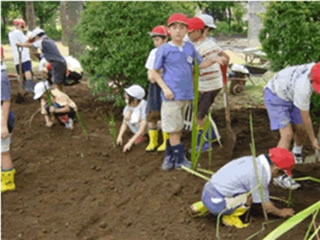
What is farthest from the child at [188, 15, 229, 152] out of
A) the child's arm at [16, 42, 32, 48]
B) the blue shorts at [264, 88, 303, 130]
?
the child's arm at [16, 42, 32, 48]

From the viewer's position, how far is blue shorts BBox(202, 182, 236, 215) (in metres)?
3.33

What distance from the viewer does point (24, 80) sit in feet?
28.8

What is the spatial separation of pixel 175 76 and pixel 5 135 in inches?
76.5

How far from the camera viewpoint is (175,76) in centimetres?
432

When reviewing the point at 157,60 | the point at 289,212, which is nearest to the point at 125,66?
the point at 157,60

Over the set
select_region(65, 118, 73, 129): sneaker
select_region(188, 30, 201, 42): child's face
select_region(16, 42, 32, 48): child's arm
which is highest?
select_region(188, 30, 201, 42): child's face

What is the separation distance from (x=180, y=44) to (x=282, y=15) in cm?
171

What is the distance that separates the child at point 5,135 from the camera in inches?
164

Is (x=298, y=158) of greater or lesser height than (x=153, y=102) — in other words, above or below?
below

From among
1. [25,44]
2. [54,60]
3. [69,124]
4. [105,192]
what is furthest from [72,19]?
[105,192]

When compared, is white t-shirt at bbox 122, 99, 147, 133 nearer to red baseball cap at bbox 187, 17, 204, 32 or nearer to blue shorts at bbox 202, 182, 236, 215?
red baseball cap at bbox 187, 17, 204, 32

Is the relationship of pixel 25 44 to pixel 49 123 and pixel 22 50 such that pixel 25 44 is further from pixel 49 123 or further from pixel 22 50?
pixel 49 123

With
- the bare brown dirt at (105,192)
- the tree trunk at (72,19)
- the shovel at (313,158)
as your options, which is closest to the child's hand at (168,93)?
the bare brown dirt at (105,192)

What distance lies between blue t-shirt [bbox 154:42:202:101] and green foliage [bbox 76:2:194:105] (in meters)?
2.11
